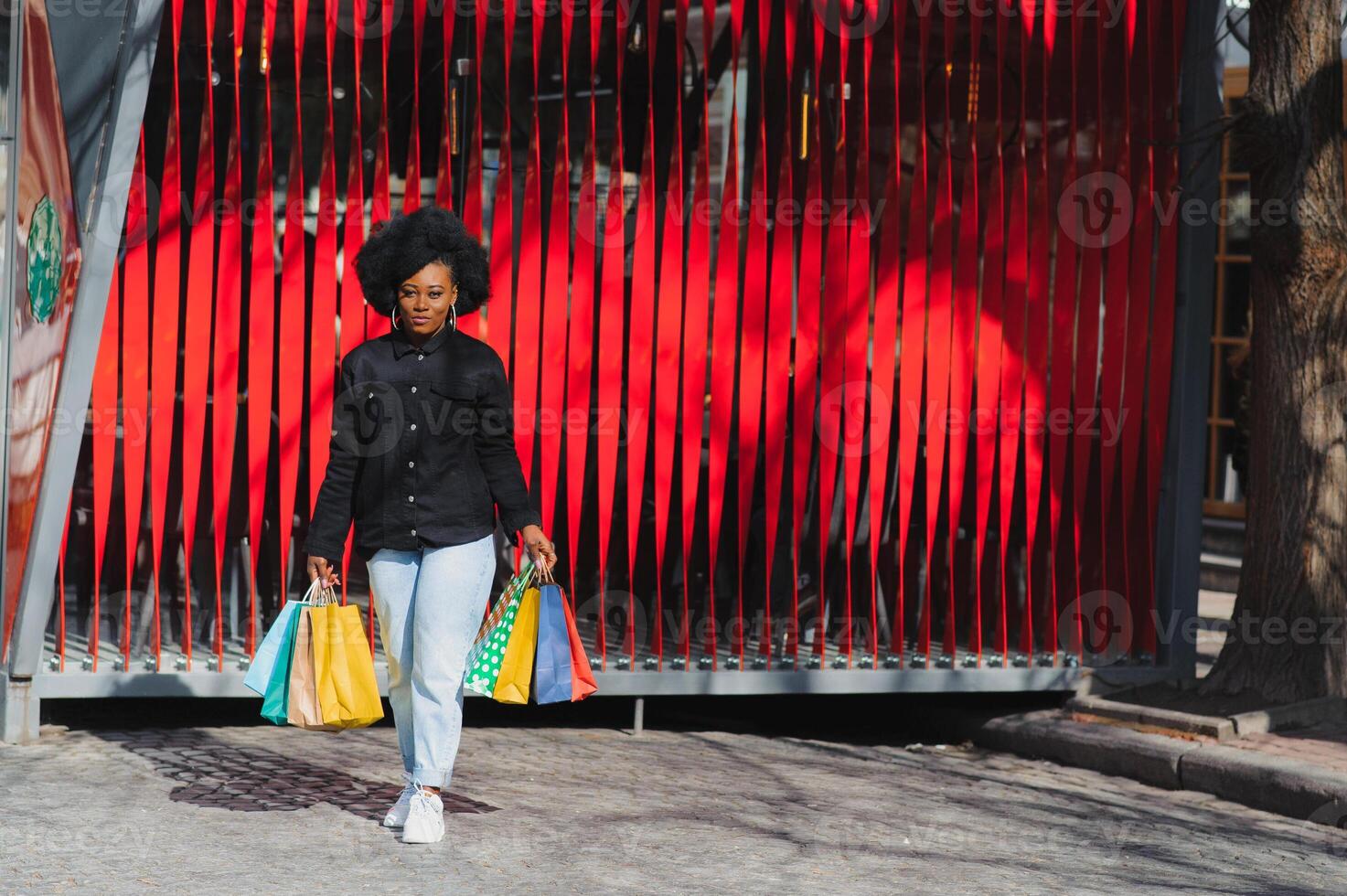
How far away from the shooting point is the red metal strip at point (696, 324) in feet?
23.1

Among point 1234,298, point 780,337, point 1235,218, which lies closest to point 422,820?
point 780,337

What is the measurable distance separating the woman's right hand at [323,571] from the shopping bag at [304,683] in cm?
11

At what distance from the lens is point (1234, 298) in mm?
12789

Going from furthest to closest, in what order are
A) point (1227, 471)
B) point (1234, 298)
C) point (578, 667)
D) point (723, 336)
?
point (1234, 298) < point (1227, 471) < point (723, 336) < point (578, 667)

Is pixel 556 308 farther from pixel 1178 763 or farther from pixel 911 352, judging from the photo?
pixel 1178 763

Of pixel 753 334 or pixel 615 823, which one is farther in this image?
pixel 753 334

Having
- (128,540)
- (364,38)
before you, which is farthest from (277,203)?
(128,540)

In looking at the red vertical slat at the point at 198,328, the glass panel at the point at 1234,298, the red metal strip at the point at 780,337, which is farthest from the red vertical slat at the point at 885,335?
the glass panel at the point at 1234,298

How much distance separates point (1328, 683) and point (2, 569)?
5.30 m

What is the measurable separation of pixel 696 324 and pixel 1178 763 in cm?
252

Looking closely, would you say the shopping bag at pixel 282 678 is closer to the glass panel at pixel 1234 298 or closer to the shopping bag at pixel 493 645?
the shopping bag at pixel 493 645

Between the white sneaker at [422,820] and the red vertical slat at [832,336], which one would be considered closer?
the white sneaker at [422,820]

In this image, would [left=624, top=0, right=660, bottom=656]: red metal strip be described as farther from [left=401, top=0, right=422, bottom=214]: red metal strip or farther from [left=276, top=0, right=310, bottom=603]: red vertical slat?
[left=276, top=0, right=310, bottom=603]: red vertical slat

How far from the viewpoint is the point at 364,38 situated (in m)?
6.79
